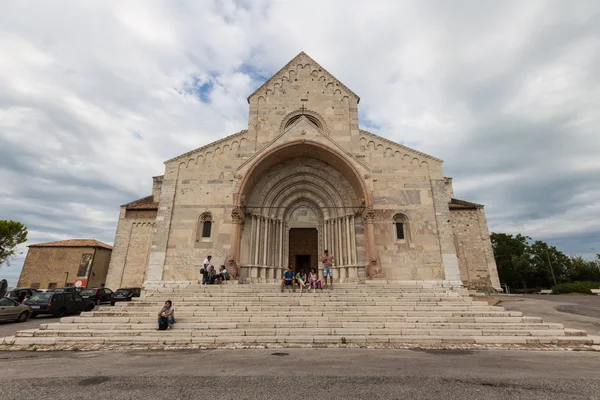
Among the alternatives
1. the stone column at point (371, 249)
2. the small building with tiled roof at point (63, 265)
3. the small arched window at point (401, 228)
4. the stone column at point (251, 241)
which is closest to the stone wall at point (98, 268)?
the small building with tiled roof at point (63, 265)

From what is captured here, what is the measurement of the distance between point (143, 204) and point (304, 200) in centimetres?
1713

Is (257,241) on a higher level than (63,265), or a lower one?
higher

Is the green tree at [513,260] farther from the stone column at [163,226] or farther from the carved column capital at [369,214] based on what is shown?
the stone column at [163,226]

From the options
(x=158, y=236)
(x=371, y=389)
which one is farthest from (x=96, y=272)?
(x=371, y=389)

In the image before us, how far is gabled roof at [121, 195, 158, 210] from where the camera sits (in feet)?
81.3

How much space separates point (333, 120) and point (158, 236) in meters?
12.1

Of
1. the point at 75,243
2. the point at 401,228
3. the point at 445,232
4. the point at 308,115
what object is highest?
the point at 308,115

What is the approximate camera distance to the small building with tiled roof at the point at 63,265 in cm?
3053

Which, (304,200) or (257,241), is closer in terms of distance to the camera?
(257,241)

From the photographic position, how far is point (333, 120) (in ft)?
57.2

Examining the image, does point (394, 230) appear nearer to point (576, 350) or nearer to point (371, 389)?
point (576, 350)

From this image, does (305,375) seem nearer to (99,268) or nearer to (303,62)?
(303,62)

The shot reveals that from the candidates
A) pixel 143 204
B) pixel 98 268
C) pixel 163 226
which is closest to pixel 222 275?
pixel 163 226

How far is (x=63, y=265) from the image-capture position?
31000mm
